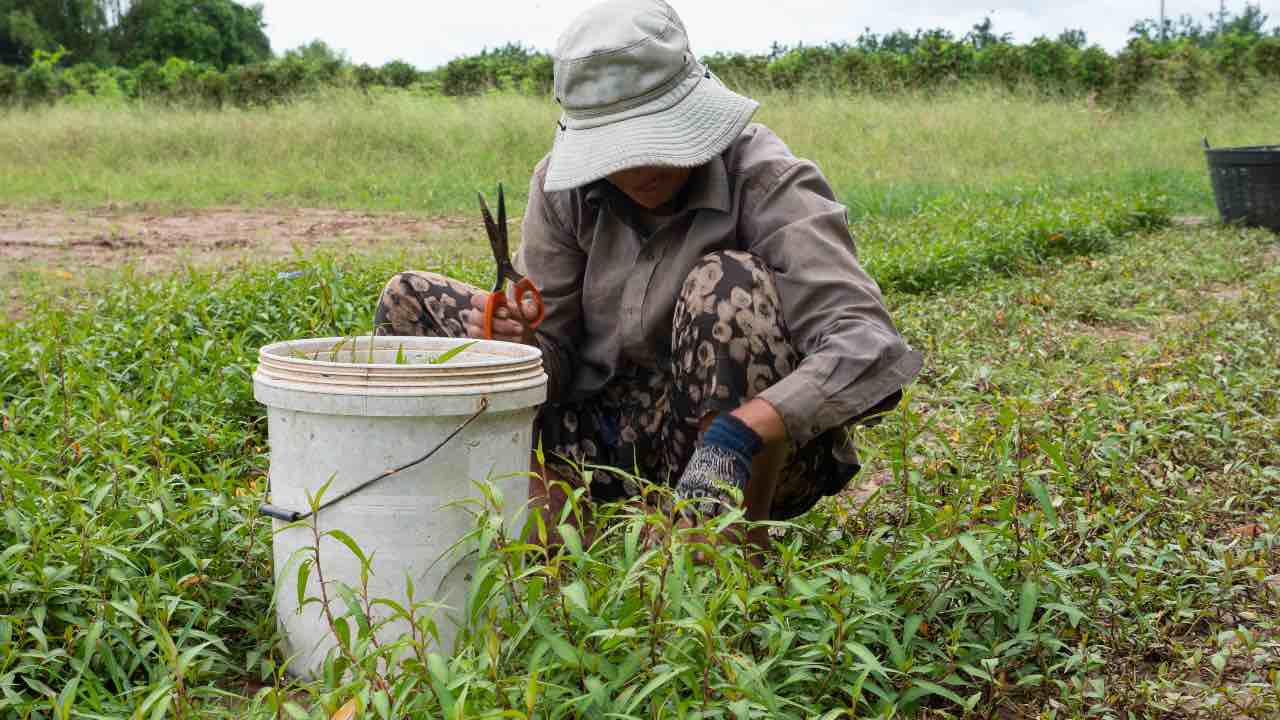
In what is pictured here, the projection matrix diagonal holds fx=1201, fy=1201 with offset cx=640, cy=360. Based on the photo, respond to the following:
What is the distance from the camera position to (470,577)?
6.26ft

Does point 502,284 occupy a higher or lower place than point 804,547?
higher

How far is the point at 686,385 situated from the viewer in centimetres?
214

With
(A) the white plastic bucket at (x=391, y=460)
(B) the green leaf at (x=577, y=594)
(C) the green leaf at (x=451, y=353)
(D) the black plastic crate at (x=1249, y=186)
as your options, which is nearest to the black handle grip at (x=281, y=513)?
(A) the white plastic bucket at (x=391, y=460)

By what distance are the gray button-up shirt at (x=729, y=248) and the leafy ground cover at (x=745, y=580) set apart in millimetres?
292

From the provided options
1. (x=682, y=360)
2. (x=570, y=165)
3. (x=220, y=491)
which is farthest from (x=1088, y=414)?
(x=220, y=491)

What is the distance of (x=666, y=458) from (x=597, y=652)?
0.68 meters

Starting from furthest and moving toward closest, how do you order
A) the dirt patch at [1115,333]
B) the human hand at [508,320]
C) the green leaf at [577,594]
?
the dirt patch at [1115,333], the human hand at [508,320], the green leaf at [577,594]

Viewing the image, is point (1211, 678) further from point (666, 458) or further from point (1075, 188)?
point (1075, 188)

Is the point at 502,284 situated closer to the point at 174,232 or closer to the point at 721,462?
the point at 721,462

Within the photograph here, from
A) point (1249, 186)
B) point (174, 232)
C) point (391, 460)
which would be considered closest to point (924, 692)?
point (391, 460)

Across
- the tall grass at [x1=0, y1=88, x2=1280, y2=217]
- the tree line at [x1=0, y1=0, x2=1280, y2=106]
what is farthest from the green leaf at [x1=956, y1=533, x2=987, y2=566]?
the tree line at [x1=0, y1=0, x2=1280, y2=106]

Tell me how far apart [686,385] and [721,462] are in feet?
0.87

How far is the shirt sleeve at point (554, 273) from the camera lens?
2.46 metres

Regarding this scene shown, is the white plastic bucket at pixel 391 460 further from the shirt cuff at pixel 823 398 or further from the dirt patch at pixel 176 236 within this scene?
the dirt patch at pixel 176 236
